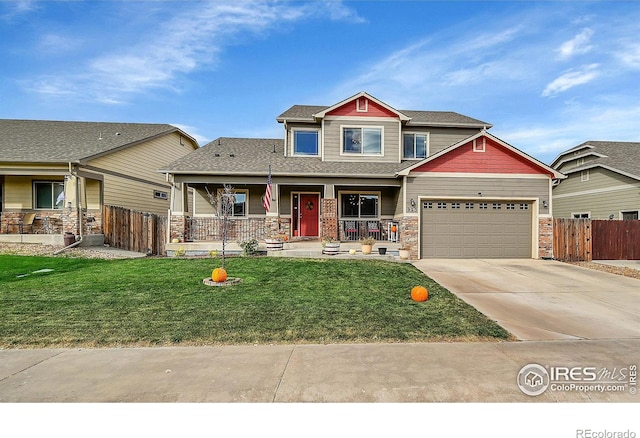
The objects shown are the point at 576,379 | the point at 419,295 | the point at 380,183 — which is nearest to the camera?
the point at 576,379

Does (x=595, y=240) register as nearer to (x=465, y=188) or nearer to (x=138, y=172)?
(x=465, y=188)

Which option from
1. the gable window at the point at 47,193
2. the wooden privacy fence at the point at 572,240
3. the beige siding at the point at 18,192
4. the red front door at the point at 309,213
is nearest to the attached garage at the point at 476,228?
the wooden privacy fence at the point at 572,240

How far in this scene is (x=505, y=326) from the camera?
5.27 m

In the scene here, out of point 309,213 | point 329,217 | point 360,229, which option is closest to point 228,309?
point 329,217

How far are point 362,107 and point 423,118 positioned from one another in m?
4.02

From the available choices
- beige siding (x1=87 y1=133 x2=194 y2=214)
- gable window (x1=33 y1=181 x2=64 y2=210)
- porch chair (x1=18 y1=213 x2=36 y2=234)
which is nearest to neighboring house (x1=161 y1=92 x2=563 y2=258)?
beige siding (x1=87 y1=133 x2=194 y2=214)

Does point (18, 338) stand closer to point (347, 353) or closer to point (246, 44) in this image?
point (347, 353)

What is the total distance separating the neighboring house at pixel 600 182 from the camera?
1477cm

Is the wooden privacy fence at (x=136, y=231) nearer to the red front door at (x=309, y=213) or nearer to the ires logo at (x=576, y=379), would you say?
the red front door at (x=309, y=213)

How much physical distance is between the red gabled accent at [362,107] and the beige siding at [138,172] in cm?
1173

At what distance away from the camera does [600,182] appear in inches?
642
